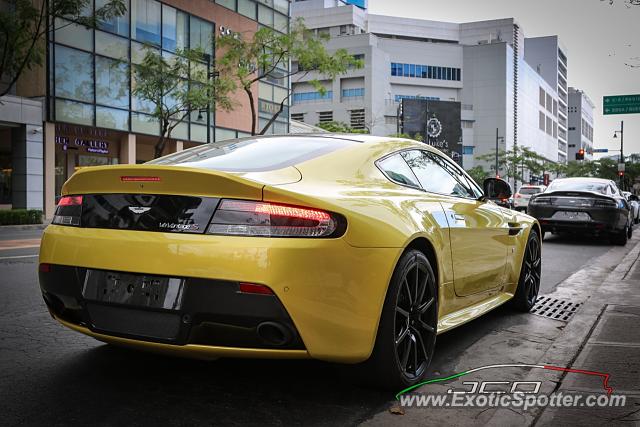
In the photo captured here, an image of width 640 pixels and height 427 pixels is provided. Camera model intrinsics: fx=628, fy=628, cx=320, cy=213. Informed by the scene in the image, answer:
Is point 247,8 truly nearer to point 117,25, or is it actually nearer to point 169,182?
point 117,25

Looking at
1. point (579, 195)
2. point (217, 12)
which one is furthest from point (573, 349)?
point (217, 12)

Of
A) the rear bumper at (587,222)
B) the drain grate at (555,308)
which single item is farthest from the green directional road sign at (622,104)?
the drain grate at (555,308)

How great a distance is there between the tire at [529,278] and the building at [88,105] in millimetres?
20620

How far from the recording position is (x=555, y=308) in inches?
231

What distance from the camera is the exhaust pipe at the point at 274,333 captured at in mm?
2742

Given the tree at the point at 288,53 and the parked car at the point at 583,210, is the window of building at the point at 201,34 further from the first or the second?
the parked car at the point at 583,210

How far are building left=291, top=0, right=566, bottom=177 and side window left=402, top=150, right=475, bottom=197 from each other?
75.9 m

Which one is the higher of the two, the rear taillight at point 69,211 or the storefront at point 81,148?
the storefront at point 81,148

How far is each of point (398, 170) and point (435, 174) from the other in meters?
0.58

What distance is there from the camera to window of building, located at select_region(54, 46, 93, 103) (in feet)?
82.3

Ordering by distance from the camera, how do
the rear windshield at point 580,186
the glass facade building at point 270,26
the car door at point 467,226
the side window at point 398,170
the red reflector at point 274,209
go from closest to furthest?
the red reflector at point 274,209
the side window at point 398,170
the car door at point 467,226
the rear windshield at point 580,186
the glass facade building at point 270,26

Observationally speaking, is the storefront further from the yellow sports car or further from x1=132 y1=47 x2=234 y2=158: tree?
the yellow sports car

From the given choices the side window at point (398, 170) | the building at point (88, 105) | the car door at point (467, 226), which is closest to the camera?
the side window at point (398, 170)

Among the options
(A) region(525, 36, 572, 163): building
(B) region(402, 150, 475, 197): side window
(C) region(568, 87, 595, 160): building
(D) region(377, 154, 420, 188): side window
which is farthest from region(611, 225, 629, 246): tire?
(C) region(568, 87, 595, 160): building
